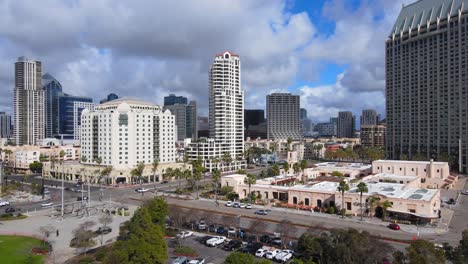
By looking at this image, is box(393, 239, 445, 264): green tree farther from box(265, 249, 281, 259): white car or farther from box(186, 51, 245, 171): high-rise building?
box(186, 51, 245, 171): high-rise building

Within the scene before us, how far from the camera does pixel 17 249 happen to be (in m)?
41.8

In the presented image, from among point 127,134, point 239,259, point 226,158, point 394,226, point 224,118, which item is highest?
point 224,118

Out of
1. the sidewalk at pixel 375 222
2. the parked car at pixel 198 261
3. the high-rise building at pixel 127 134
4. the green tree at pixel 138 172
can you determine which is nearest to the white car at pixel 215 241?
the parked car at pixel 198 261

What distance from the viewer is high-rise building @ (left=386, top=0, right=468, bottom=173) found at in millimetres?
126062

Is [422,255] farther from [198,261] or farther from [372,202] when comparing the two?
[372,202]

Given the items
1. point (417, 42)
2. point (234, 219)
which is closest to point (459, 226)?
point (234, 219)

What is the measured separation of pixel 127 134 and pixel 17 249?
67.5 meters

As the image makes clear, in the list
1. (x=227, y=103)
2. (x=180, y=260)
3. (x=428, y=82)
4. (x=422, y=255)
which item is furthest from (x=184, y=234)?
(x=428, y=82)

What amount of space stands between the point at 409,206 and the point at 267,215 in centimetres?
2155

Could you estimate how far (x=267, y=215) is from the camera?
57.5 metres

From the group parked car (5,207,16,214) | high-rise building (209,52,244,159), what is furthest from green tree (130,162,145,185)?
high-rise building (209,52,244,159)

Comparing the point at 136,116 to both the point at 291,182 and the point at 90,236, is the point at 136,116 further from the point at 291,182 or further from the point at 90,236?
the point at 90,236

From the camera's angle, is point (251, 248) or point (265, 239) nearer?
point (251, 248)

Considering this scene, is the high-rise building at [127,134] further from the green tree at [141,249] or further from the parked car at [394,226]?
the parked car at [394,226]
